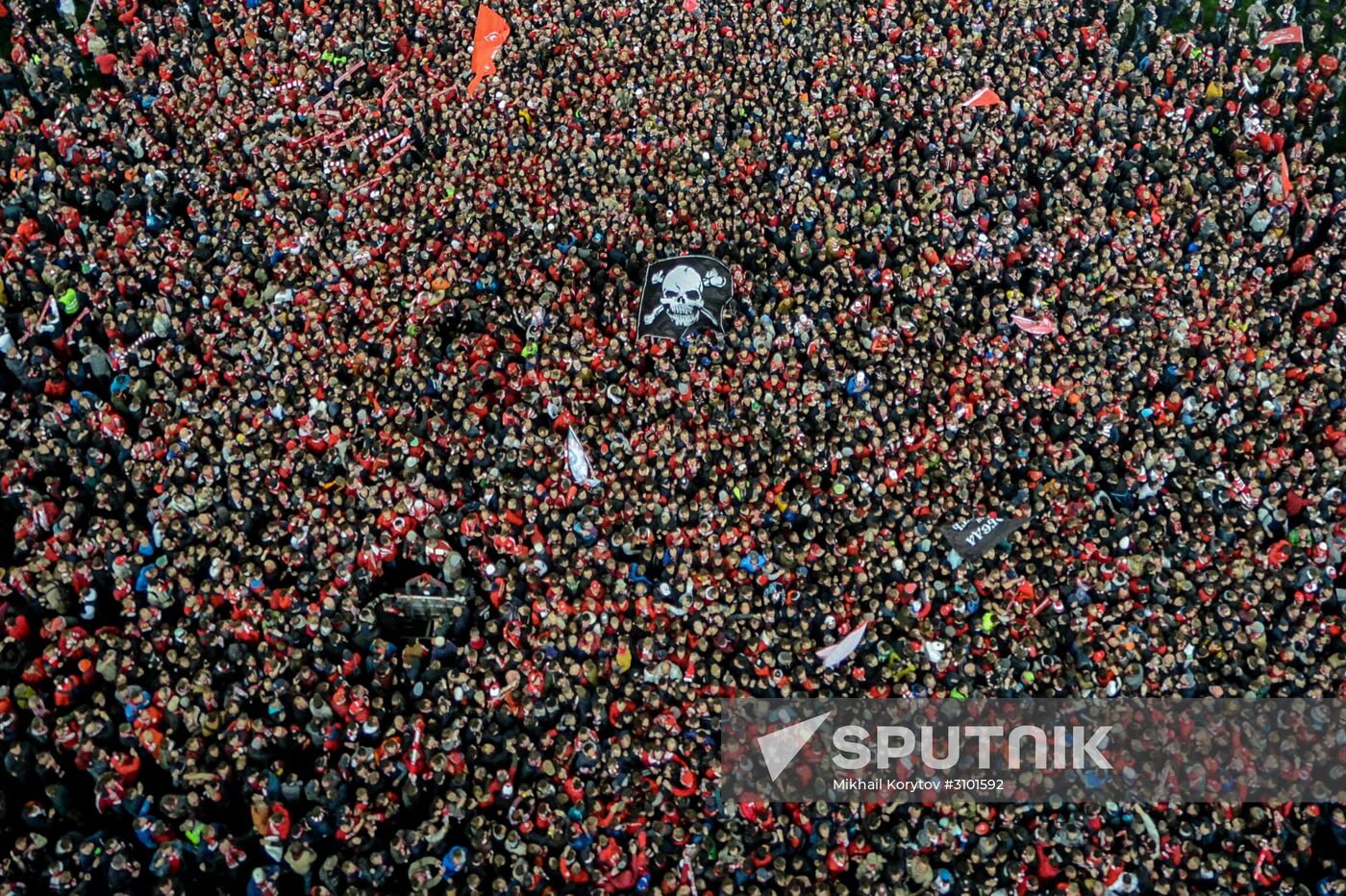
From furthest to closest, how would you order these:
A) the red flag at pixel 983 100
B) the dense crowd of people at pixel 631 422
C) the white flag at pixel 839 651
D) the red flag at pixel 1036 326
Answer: the red flag at pixel 983 100, the red flag at pixel 1036 326, the white flag at pixel 839 651, the dense crowd of people at pixel 631 422

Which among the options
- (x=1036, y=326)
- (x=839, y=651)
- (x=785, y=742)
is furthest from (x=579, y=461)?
(x=1036, y=326)

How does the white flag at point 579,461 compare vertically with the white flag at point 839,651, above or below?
above

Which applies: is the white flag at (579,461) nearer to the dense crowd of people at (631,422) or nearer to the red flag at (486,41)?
the dense crowd of people at (631,422)

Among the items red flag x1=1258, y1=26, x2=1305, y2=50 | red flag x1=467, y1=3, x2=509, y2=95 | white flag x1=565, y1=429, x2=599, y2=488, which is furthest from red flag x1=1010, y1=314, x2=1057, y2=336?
red flag x1=467, y1=3, x2=509, y2=95

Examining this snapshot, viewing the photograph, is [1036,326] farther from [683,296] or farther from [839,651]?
[839,651]

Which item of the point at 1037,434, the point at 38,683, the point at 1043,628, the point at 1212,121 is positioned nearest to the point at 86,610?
the point at 38,683

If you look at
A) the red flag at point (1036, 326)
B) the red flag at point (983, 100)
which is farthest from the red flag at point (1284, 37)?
the red flag at point (1036, 326)
